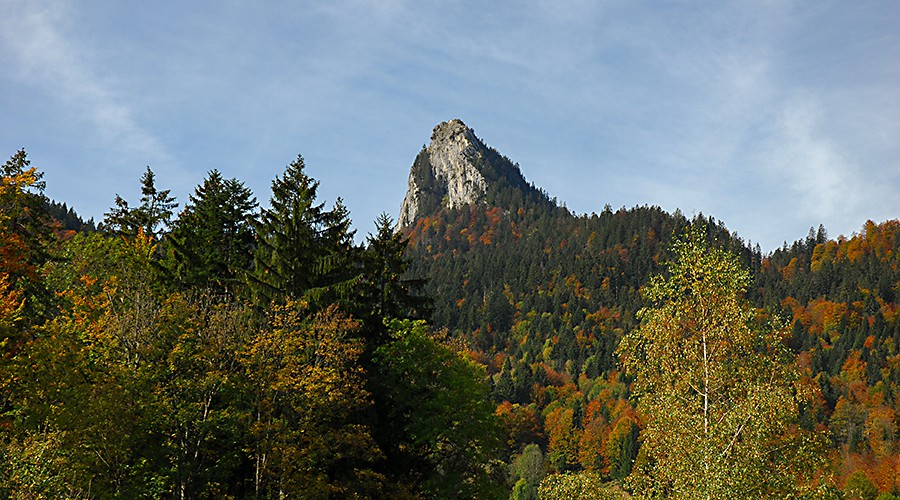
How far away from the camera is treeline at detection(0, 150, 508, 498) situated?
82.0 ft

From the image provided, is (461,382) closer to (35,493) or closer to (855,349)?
(35,493)

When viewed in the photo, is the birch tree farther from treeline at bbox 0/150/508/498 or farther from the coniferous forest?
treeline at bbox 0/150/508/498

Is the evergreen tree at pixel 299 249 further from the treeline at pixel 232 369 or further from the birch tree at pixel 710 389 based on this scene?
the birch tree at pixel 710 389

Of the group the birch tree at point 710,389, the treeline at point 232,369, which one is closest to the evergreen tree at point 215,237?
the treeline at point 232,369

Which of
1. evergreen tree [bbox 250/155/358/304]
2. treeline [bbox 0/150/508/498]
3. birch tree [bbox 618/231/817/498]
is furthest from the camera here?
evergreen tree [bbox 250/155/358/304]

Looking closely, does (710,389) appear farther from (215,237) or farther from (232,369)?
(215,237)

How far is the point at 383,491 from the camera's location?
35281mm

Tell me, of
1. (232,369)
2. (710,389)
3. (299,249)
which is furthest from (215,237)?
(710,389)

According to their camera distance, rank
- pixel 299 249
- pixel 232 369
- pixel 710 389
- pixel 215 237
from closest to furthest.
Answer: pixel 710 389
pixel 232 369
pixel 299 249
pixel 215 237

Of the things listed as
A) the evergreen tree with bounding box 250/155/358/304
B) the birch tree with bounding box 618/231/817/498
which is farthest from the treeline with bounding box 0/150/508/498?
the birch tree with bounding box 618/231/817/498

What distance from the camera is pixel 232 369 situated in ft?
97.4

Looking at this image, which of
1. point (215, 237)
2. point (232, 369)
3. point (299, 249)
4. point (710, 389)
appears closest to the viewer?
point (710, 389)

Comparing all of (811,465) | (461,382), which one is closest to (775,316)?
(811,465)

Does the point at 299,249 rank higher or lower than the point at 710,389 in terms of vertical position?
→ higher
